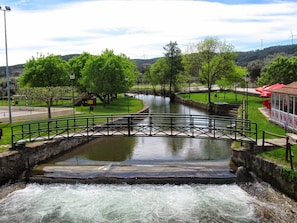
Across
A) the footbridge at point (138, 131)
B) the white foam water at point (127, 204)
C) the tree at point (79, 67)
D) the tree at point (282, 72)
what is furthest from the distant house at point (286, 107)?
the tree at point (79, 67)

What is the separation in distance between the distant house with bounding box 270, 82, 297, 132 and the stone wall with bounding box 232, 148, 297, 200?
505cm

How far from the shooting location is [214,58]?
51.9 metres

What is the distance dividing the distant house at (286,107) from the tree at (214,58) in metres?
25.9

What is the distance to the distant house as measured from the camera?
21184 mm

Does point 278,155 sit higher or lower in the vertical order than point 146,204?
higher

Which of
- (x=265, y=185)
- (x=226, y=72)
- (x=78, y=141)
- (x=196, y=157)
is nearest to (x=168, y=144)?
(x=196, y=157)

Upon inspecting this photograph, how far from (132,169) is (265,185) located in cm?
684

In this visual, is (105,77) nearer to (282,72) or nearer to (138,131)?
(282,72)

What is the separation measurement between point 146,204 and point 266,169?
603 centimetres

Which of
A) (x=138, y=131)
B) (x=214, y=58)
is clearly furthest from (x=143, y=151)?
(x=214, y=58)

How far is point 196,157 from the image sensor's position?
21312mm

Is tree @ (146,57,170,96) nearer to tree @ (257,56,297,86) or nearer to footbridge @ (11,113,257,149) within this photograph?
tree @ (257,56,297,86)

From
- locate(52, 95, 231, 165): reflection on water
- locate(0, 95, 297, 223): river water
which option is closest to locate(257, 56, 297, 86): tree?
locate(52, 95, 231, 165): reflection on water

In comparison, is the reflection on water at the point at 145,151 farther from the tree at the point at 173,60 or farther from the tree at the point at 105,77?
the tree at the point at 173,60
